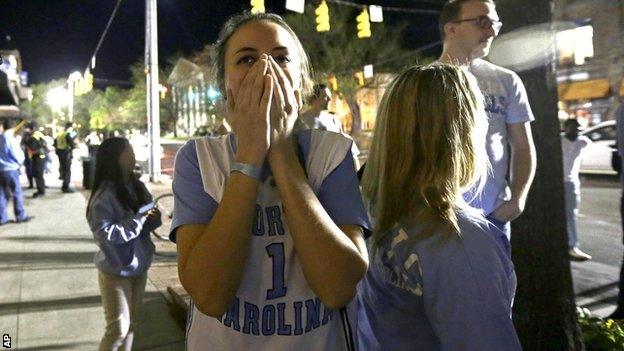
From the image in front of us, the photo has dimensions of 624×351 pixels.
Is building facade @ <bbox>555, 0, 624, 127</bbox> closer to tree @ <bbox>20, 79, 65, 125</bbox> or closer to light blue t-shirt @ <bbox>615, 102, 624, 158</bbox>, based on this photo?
light blue t-shirt @ <bbox>615, 102, 624, 158</bbox>

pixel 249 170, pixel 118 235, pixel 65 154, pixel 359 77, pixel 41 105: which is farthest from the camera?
pixel 41 105

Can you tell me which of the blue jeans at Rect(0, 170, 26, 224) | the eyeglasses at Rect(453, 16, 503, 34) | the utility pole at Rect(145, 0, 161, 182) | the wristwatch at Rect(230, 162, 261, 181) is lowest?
the blue jeans at Rect(0, 170, 26, 224)

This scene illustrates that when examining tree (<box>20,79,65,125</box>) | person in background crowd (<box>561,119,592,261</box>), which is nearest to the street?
person in background crowd (<box>561,119,592,261</box>)

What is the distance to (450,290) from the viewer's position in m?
1.26

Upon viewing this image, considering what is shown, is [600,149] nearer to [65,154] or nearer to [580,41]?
[580,41]

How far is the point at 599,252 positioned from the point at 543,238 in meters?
4.51

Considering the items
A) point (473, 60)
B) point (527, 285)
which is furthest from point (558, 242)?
point (473, 60)

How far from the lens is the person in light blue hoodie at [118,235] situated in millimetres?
3369

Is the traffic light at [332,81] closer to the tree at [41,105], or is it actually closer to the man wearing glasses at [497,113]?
the man wearing glasses at [497,113]

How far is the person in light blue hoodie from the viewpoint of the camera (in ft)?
11.1

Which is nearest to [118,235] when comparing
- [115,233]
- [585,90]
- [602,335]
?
[115,233]

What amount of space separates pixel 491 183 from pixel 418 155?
1200 millimetres

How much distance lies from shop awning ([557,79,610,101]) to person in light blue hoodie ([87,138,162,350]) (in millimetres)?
25579

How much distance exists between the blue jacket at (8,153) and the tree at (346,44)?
82.4 feet
